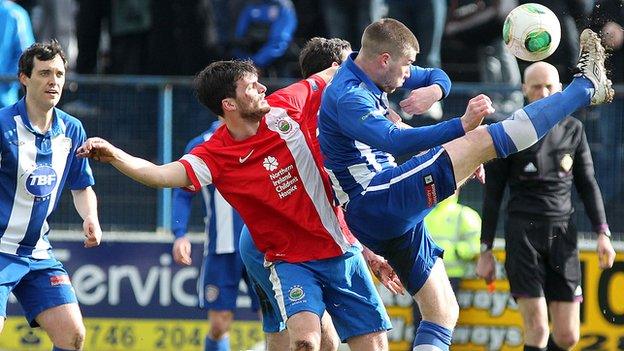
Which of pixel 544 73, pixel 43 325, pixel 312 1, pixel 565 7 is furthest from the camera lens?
pixel 312 1

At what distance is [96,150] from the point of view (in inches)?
284

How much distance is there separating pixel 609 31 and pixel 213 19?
6.25 metres

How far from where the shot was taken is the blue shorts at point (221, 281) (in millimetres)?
10750

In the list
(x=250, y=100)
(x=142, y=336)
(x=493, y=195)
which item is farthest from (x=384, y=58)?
(x=142, y=336)

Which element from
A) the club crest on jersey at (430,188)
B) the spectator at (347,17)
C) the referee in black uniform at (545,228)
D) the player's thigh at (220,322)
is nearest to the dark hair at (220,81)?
the club crest on jersey at (430,188)

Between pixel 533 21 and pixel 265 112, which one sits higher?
pixel 533 21

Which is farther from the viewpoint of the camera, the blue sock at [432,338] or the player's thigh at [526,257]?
the player's thigh at [526,257]

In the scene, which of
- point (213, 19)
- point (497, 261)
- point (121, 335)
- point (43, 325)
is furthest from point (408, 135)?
point (213, 19)

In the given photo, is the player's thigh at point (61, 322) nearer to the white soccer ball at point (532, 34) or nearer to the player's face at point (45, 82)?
the player's face at point (45, 82)

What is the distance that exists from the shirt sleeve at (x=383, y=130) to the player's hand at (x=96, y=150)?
4.21 ft

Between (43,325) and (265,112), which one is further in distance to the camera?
(43,325)

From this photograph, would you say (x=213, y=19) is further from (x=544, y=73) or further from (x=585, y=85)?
(x=585, y=85)

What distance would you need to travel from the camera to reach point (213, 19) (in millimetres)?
13398

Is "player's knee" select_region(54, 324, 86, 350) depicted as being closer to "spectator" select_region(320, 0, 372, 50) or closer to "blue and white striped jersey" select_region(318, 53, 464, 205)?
"blue and white striped jersey" select_region(318, 53, 464, 205)
